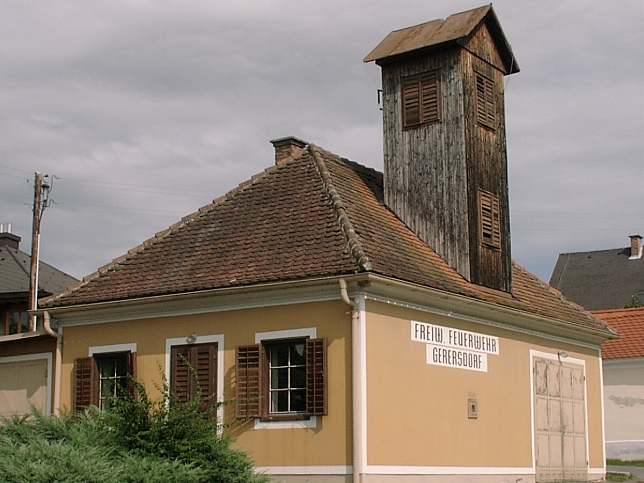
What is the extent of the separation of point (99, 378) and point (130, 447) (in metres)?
4.78

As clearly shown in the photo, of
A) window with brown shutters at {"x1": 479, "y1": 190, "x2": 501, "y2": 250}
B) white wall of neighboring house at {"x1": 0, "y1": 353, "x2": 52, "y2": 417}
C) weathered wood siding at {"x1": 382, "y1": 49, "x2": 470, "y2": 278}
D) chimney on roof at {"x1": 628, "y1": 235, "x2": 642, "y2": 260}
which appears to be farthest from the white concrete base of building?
chimney on roof at {"x1": 628, "y1": 235, "x2": 642, "y2": 260}

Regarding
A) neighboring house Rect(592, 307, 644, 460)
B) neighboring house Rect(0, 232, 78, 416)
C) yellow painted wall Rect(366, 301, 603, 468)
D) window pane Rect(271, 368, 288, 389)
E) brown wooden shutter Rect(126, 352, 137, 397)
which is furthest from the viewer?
neighboring house Rect(592, 307, 644, 460)

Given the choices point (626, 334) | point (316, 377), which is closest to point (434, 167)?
point (316, 377)

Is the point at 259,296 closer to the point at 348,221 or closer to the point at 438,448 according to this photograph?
the point at 348,221

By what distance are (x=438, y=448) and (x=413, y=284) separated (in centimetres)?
290

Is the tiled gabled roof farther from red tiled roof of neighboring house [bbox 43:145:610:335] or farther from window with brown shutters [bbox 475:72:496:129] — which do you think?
window with brown shutters [bbox 475:72:496:129]

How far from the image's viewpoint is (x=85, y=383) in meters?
18.7

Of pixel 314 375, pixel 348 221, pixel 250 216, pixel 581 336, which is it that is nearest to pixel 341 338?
pixel 314 375

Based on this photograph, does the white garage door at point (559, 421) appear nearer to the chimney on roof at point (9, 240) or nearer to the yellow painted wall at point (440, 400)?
the yellow painted wall at point (440, 400)

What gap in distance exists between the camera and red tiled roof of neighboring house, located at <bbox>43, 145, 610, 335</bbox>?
1692cm

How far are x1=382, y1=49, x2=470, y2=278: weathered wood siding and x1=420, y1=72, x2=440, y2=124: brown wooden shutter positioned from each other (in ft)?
0.37

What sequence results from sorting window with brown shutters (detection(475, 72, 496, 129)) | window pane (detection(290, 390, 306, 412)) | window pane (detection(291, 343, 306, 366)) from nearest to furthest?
window pane (detection(290, 390, 306, 412)), window pane (detection(291, 343, 306, 366)), window with brown shutters (detection(475, 72, 496, 129))

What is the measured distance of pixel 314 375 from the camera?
16188 mm

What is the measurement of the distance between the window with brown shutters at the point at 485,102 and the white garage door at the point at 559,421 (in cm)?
492
